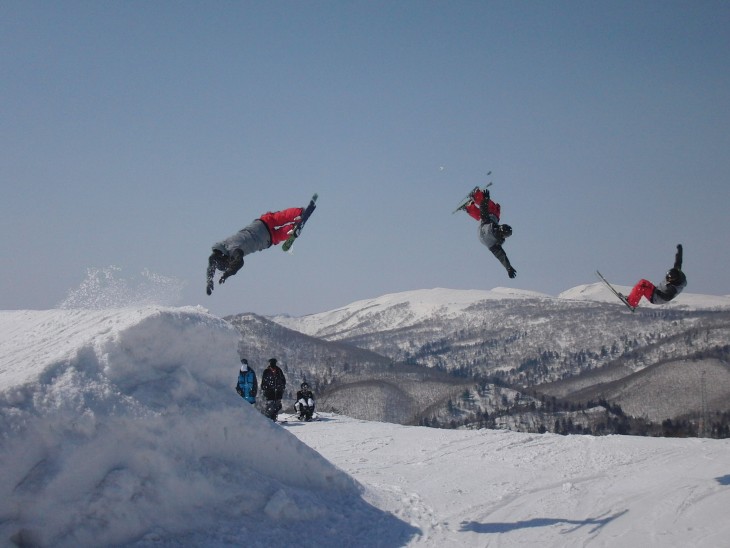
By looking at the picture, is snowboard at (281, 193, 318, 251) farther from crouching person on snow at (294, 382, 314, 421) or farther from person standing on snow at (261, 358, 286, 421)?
crouching person on snow at (294, 382, 314, 421)

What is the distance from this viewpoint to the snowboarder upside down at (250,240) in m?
8.92

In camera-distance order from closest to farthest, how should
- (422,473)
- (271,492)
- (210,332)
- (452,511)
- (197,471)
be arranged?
(197,471) → (271,492) → (210,332) → (452,511) → (422,473)

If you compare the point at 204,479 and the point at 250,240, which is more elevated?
the point at 250,240

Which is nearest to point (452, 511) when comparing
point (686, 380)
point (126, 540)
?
point (126, 540)

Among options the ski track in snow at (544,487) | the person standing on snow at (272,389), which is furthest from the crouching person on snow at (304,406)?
the ski track in snow at (544,487)

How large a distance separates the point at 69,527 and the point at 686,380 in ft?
492

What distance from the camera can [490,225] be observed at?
10398mm

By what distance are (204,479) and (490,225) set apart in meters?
6.78

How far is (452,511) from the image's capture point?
7.76 m

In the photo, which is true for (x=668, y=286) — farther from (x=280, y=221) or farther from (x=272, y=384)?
(x=272, y=384)

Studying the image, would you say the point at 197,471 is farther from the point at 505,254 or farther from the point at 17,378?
the point at 505,254

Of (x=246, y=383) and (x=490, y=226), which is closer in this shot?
(x=490, y=226)

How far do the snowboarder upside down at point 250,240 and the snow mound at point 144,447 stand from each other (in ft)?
6.52

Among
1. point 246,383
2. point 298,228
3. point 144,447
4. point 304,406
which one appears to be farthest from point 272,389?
point 144,447
